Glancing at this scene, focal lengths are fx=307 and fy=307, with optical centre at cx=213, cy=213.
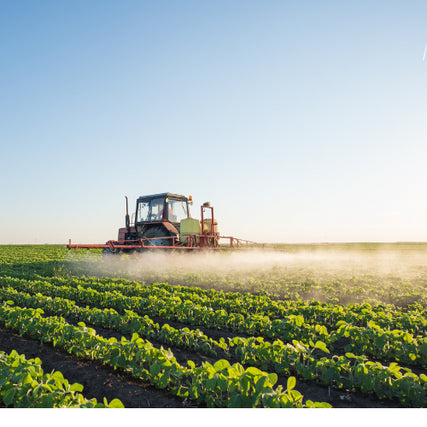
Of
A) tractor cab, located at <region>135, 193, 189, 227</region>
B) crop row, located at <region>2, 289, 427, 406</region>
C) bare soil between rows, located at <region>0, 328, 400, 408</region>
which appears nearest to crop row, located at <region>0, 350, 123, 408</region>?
bare soil between rows, located at <region>0, 328, 400, 408</region>

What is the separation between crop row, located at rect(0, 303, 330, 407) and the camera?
7.78 ft

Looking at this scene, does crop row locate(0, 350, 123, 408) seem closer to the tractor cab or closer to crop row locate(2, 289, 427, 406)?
crop row locate(2, 289, 427, 406)

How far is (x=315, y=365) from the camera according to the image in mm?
3314

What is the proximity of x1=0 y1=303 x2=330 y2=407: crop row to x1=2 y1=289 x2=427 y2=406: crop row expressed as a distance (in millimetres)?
354

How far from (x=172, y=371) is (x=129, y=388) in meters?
0.65

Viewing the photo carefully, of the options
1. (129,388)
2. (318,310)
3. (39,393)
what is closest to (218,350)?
(129,388)

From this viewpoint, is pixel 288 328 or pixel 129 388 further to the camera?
pixel 288 328

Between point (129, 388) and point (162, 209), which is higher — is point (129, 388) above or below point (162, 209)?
below

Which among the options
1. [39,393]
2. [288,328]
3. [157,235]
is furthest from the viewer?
[157,235]

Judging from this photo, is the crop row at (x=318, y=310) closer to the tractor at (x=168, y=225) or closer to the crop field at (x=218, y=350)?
the crop field at (x=218, y=350)

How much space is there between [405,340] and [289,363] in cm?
156

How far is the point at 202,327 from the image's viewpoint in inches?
213

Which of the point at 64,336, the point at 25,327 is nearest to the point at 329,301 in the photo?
the point at 64,336

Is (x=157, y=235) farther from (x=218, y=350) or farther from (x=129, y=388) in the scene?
(x=129, y=388)
